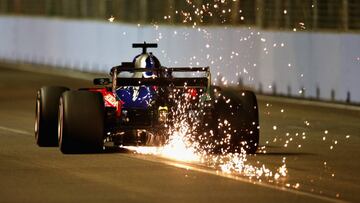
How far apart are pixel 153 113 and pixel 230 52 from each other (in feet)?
45.4

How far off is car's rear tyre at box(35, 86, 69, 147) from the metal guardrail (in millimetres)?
10107

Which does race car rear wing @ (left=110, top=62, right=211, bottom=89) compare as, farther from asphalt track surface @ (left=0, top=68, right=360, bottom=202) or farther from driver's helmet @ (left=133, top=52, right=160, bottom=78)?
asphalt track surface @ (left=0, top=68, right=360, bottom=202)

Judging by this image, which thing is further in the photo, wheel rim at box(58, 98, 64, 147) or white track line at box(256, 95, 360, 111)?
white track line at box(256, 95, 360, 111)

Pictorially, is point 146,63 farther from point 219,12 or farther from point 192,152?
point 219,12

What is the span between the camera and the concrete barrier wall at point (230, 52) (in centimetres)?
2758

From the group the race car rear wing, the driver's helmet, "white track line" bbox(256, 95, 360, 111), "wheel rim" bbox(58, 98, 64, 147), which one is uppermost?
the driver's helmet

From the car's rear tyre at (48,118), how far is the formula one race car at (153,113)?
0.28 meters

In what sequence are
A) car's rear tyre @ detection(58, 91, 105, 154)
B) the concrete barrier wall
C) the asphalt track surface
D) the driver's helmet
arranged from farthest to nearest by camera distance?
1. the concrete barrier wall
2. the driver's helmet
3. car's rear tyre @ detection(58, 91, 105, 154)
4. the asphalt track surface

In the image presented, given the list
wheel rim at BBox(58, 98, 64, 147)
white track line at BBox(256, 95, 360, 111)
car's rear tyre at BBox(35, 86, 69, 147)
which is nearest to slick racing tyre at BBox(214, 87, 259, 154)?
wheel rim at BBox(58, 98, 64, 147)

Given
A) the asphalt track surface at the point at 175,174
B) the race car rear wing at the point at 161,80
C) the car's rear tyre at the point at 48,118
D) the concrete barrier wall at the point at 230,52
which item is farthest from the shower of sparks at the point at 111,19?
the race car rear wing at the point at 161,80

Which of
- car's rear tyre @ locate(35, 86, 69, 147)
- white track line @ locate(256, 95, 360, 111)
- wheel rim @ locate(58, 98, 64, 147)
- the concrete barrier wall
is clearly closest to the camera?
wheel rim @ locate(58, 98, 64, 147)

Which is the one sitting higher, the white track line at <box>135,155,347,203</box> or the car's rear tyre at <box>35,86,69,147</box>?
the car's rear tyre at <box>35,86,69,147</box>

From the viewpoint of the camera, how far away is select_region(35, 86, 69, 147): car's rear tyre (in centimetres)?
1844

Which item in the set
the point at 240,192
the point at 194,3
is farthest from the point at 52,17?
the point at 240,192
